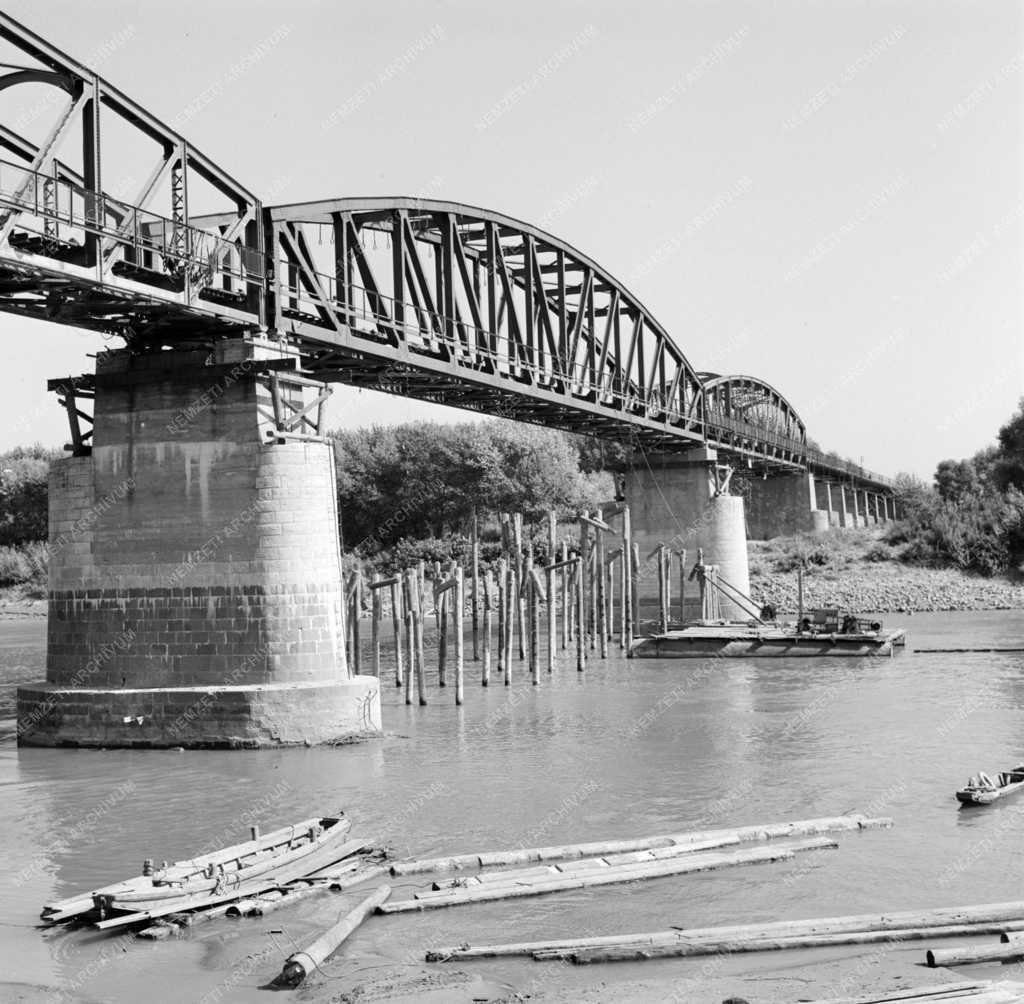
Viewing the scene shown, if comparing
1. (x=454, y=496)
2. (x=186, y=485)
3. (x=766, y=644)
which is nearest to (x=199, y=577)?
(x=186, y=485)

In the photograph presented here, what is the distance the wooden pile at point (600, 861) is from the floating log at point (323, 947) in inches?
9.8

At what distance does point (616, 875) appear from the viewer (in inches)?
650

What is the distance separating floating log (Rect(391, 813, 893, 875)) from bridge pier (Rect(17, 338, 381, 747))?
10491mm

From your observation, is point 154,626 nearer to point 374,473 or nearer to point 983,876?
point 983,876

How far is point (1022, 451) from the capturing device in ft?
324

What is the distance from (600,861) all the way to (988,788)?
24.4 feet

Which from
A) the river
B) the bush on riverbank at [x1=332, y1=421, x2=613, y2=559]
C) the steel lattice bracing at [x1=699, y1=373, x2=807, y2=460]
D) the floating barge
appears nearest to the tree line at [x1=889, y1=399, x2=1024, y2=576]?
the steel lattice bracing at [x1=699, y1=373, x2=807, y2=460]

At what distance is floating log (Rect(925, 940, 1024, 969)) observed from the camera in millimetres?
13055

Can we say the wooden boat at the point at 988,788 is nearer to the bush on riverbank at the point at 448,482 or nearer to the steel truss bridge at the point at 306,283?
the steel truss bridge at the point at 306,283

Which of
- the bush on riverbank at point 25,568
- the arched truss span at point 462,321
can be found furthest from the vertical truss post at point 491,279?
the bush on riverbank at point 25,568

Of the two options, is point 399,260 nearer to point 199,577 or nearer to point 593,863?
point 199,577

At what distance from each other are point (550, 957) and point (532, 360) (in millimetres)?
36565

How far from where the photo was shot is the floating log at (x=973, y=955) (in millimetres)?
13055

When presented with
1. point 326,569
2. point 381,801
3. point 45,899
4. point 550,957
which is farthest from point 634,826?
point 326,569
